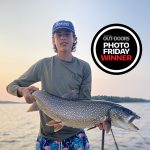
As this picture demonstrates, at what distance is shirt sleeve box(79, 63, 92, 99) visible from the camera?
18.0ft

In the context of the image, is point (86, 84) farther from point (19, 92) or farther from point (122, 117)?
point (19, 92)

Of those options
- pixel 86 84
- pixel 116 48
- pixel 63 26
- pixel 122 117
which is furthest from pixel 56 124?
pixel 116 48

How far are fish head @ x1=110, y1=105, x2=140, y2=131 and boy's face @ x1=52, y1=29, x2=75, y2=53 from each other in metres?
1.09

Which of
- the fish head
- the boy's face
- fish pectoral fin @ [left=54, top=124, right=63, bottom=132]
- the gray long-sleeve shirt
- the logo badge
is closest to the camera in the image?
fish pectoral fin @ [left=54, top=124, right=63, bottom=132]

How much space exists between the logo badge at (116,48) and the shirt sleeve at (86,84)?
390 centimetres

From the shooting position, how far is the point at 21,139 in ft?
70.2

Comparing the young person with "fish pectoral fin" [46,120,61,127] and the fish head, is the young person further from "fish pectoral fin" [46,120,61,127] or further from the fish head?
A: the fish head

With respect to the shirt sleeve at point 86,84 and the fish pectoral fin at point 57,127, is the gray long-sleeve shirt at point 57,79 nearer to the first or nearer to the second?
the shirt sleeve at point 86,84

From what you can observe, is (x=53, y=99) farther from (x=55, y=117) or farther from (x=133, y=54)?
(x=133, y=54)

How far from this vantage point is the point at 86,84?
18.1ft

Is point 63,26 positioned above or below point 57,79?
above

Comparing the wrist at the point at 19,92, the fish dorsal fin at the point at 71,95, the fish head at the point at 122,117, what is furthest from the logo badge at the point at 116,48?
the wrist at the point at 19,92

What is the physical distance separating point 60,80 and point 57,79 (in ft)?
0.15

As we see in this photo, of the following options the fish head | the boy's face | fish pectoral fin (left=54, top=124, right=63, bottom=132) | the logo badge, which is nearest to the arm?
the boy's face
